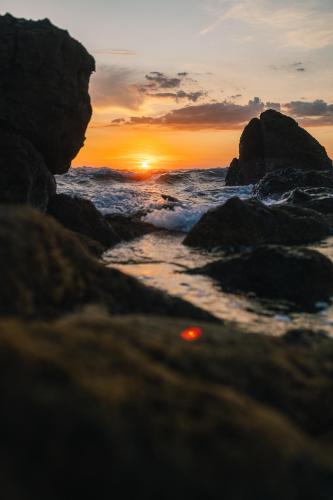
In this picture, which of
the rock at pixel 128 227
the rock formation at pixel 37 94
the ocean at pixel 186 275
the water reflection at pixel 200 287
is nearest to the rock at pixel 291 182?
the ocean at pixel 186 275

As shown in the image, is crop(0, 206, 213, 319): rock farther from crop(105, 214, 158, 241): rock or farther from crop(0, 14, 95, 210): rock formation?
crop(105, 214, 158, 241): rock

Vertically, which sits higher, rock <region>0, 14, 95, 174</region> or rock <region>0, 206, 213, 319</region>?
rock <region>0, 14, 95, 174</region>

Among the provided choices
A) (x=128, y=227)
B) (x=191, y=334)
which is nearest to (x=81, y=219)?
(x=128, y=227)

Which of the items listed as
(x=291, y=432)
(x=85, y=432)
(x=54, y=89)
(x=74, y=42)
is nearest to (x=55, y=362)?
(x=85, y=432)

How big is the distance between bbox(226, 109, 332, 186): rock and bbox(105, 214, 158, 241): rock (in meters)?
21.0

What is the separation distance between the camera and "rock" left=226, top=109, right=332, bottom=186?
107 ft

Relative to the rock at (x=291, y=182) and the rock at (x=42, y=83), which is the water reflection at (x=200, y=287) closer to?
the rock at (x=42, y=83)

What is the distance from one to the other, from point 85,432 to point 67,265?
183 centimetres

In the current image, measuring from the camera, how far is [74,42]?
11.5m

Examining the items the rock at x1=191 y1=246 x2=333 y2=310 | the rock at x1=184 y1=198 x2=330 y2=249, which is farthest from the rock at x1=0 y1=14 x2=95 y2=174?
the rock at x1=191 y1=246 x2=333 y2=310

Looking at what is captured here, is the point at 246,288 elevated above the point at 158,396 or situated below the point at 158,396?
below

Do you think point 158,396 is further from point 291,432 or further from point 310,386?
point 310,386

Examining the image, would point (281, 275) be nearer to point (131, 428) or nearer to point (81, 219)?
point (131, 428)

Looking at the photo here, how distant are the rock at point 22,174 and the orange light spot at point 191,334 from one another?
734 cm
